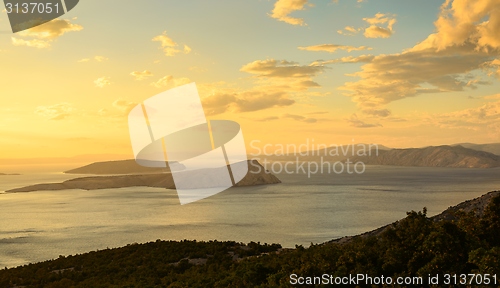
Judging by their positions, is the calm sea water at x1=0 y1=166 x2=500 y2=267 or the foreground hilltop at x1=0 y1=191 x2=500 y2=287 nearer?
the foreground hilltop at x1=0 y1=191 x2=500 y2=287

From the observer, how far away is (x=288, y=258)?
25156 mm

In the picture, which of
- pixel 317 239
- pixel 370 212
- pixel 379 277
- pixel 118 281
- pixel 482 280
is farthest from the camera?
pixel 370 212

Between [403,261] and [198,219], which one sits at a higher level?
[403,261]

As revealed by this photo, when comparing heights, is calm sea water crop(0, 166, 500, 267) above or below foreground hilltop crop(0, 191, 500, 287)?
below

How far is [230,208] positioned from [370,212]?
1833 inches

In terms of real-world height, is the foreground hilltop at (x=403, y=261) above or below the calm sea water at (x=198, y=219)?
above

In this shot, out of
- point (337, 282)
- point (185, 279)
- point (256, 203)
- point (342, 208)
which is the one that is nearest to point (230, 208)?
point (256, 203)

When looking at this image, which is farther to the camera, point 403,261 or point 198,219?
point 198,219

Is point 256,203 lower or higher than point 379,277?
lower

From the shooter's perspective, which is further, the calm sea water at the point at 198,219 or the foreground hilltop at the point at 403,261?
the calm sea water at the point at 198,219

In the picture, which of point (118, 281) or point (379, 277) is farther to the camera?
point (118, 281)

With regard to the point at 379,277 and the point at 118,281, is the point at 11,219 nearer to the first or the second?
the point at 118,281

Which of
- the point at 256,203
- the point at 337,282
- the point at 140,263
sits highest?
the point at 337,282

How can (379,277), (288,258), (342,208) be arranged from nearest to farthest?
(379,277), (288,258), (342,208)
